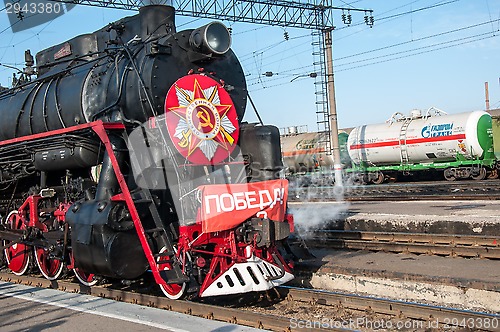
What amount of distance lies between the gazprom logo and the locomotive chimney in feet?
59.3

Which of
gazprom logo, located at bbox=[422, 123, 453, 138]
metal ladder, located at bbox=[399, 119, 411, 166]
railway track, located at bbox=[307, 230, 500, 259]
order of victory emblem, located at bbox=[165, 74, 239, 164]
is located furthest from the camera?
metal ladder, located at bbox=[399, 119, 411, 166]

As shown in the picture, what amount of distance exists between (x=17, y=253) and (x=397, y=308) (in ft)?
20.1

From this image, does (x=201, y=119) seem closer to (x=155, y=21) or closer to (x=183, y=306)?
(x=155, y=21)

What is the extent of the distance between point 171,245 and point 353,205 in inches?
402

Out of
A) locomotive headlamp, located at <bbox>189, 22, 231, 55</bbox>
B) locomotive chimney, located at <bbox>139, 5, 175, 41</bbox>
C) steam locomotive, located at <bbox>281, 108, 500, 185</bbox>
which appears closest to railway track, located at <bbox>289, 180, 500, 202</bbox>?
steam locomotive, located at <bbox>281, 108, 500, 185</bbox>

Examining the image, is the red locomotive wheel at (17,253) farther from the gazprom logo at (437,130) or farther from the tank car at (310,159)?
the gazprom logo at (437,130)

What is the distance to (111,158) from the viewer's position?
635 cm

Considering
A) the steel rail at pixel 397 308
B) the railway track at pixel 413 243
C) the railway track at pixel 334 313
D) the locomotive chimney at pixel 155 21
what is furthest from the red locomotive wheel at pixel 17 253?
the railway track at pixel 413 243

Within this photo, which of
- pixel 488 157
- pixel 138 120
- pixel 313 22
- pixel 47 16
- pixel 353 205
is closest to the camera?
pixel 138 120

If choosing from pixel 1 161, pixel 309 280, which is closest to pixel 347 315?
pixel 309 280

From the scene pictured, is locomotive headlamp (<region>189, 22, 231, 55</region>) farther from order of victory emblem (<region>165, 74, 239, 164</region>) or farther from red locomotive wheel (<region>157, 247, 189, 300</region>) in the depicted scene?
red locomotive wheel (<region>157, 247, 189, 300</region>)

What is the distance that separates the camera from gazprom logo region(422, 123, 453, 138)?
74.9 feet

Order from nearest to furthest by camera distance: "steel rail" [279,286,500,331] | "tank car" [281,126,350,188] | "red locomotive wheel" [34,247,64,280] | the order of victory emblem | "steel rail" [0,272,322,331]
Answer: "steel rail" [279,286,500,331]
"steel rail" [0,272,322,331]
the order of victory emblem
"red locomotive wheel" [34,247,64,280]
"tank car" [281,126,350,188]

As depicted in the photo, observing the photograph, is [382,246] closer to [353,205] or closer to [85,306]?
[85,306]
